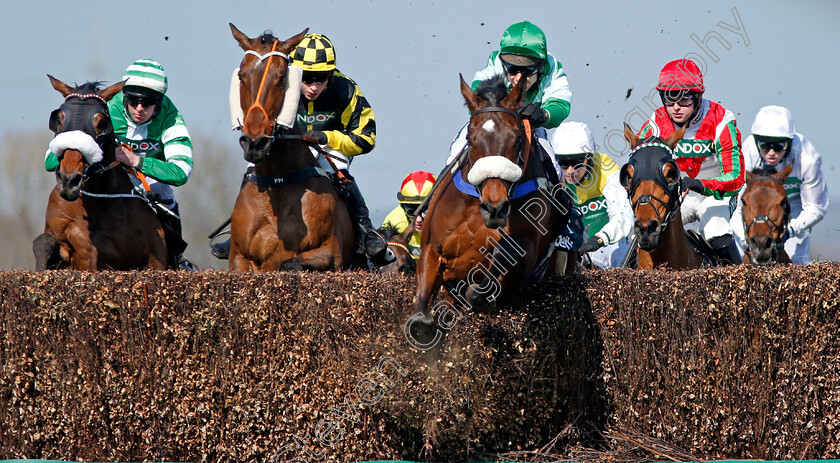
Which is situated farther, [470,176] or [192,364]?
[192,364]

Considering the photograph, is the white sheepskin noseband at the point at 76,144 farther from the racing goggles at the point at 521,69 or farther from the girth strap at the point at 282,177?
the racing goggles at the point at 521,69

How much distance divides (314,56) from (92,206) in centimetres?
179

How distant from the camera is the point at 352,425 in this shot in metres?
5.65

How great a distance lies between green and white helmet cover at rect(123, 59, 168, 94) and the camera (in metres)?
7.05

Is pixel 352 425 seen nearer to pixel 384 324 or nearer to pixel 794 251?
pixel 384 324

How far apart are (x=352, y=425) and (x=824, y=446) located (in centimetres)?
265

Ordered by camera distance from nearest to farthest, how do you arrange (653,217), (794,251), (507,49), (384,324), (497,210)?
(497,210), (384,324), (507,49), (653,217), (794,251)

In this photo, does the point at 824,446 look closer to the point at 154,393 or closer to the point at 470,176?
the point at 470,176

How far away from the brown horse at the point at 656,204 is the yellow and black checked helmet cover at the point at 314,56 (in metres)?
2.15

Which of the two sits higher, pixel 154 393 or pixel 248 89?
pixel 248 89

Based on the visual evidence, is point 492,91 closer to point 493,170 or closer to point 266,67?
point 493,170

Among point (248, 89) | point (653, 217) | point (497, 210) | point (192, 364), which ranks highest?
point (248, 89)

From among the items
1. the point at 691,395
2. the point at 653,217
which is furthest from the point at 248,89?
the point at 691,395

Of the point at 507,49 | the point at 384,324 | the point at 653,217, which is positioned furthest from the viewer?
the point at 653,217
